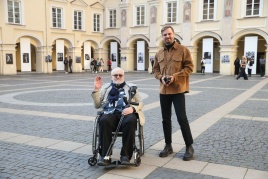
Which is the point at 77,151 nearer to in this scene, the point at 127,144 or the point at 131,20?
the point at 127,144

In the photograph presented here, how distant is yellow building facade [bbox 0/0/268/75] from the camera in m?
26.1

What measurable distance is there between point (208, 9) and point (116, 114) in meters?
25.5

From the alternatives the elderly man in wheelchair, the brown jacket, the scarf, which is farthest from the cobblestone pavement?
the brown jacket

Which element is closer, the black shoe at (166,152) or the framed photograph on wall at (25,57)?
the black shoe at (166,152)

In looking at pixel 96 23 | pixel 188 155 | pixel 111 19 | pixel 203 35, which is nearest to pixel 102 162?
pixel 188 155

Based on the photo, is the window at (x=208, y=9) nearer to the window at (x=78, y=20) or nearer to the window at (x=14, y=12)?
the window at (x=78, y=20)

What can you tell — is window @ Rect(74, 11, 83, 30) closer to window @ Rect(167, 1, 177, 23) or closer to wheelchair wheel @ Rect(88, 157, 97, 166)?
window @ Rect(167, 1, 177, 23)

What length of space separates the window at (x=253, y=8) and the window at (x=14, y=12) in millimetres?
20440

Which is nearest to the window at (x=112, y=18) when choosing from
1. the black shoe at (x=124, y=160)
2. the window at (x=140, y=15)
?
the window at (x=140, y=15)

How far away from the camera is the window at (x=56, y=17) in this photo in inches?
1178

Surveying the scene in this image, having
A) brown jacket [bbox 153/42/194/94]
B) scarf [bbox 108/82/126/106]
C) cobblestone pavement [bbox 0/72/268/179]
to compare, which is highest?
brown jacket [bbox 153/42/194/94]

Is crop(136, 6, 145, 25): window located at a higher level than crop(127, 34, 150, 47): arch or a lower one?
higher

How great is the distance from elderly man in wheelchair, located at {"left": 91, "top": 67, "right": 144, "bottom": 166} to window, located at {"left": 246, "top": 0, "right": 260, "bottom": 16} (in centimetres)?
2423

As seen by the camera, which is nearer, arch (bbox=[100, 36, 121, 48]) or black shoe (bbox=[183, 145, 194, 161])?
black shoe (bbox=[183, 145, 194, 161])
